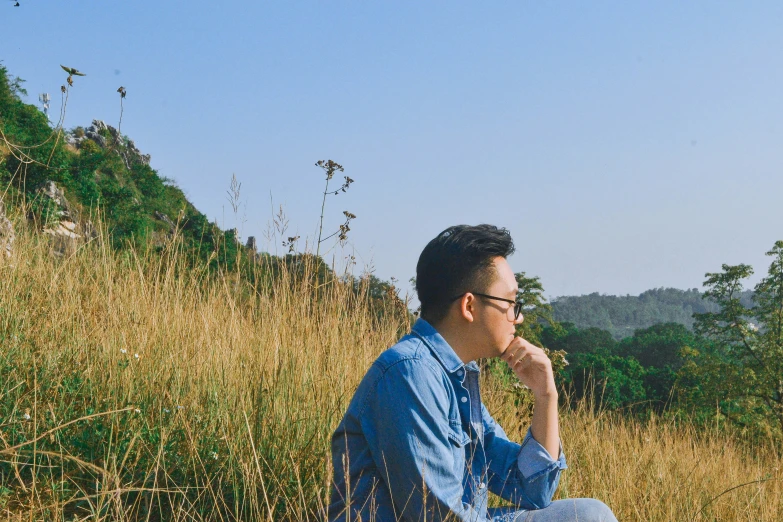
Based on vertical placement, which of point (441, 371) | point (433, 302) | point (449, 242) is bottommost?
point (441, 371)

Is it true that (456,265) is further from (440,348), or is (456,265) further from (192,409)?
(192,409)

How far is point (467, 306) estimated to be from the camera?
189 centimetres

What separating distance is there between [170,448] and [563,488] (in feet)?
6.10

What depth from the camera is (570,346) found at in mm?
32062

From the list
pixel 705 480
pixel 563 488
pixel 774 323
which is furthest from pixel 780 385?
pixel 563 488

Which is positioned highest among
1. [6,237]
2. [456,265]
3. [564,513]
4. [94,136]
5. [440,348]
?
[94,136]

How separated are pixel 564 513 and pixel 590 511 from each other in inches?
3.0

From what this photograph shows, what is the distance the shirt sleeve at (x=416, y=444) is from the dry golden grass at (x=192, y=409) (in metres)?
0.51

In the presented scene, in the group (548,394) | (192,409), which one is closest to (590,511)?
(548,394)

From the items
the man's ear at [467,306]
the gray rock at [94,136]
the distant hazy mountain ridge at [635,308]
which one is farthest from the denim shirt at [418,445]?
the distant hazy mountain ridge at [635,308]

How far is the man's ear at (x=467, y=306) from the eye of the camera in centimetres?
188

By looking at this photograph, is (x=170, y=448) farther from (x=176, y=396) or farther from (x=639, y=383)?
(x=639, y=383)

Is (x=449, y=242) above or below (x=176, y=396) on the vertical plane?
above

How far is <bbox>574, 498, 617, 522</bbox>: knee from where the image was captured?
1921 mm
